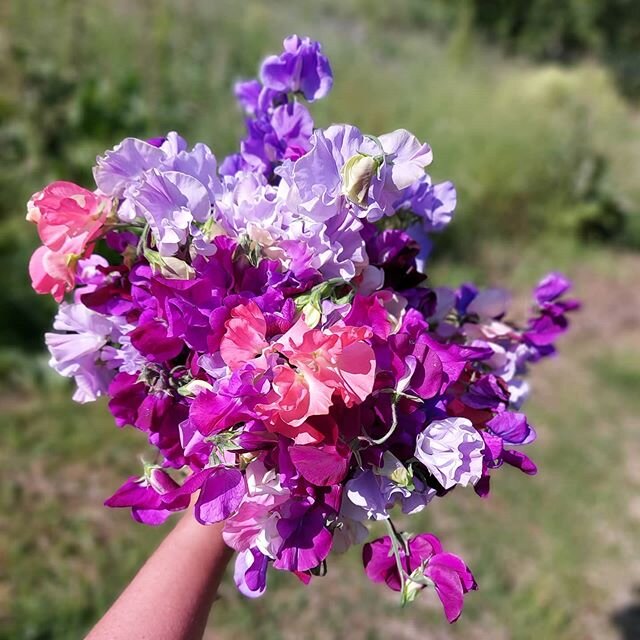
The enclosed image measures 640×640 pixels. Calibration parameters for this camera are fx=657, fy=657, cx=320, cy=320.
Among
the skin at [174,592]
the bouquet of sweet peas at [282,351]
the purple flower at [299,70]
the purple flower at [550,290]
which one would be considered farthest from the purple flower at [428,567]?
the purple flower at [299,70]

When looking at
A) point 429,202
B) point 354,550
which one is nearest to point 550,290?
point 429,202

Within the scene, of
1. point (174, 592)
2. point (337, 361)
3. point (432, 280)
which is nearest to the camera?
point (337, 361)

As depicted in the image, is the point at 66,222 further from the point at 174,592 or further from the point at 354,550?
the point at 354,550

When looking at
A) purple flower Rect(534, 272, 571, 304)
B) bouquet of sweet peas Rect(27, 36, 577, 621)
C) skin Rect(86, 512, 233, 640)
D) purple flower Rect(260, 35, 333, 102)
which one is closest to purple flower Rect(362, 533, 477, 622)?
bouquet of sweet peas Rect(27, 36, 577, 621)

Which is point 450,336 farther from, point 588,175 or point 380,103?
point 588,175

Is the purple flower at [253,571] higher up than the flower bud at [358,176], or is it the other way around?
the flower bud at [358,176]

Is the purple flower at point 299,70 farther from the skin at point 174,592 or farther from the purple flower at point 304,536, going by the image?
the skin at point 174,592

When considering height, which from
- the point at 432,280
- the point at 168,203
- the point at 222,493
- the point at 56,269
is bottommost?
the point at 432,280
